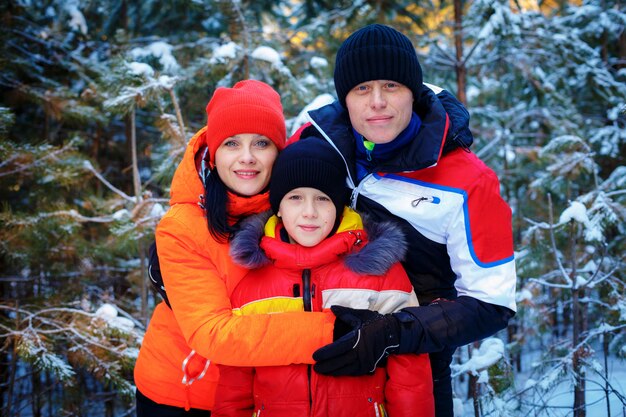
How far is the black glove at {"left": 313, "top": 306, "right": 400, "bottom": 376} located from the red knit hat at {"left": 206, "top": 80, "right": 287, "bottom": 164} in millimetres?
1160

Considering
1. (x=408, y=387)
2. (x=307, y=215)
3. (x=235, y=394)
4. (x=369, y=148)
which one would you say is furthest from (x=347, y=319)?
(x=369, y=148)

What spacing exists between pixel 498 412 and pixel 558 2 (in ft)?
29.6

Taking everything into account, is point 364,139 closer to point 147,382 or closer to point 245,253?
point 245,253

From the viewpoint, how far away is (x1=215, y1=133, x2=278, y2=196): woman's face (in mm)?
2574

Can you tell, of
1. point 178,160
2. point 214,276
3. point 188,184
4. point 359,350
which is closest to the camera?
point 359,350

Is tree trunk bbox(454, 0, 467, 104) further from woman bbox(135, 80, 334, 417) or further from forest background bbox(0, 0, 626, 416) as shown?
woman bbox(135, 80, 334, 417)

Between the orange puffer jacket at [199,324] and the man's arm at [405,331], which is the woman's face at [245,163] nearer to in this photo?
the orange puffer jacket at [199,324]

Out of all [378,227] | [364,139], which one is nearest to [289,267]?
[378,227]

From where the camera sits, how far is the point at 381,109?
246cm

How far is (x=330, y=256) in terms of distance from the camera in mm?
2328

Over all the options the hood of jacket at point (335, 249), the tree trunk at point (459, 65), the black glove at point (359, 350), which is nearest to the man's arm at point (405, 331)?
the black glove at point (359, 350)

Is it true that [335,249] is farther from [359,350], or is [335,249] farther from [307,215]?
[359,350]

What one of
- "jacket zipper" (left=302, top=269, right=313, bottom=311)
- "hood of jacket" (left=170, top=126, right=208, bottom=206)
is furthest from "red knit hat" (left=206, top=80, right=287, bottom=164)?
"jacket zipper" (left=302, top=269, right=313, bottom=311)

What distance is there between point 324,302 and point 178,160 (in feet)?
8.09
